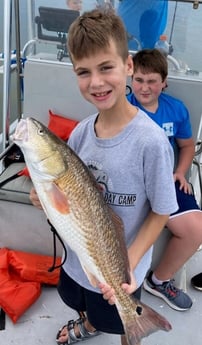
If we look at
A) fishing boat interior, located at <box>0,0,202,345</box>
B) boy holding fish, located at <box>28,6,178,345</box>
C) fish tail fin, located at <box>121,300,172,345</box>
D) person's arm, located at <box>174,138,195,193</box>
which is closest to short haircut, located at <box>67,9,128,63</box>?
boy holding fish, located at <box>28,6,178,345</box>

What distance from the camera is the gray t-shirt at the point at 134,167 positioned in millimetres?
1104

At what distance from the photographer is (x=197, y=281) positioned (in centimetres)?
209

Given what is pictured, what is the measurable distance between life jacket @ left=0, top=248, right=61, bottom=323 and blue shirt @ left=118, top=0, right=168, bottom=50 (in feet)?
5.14

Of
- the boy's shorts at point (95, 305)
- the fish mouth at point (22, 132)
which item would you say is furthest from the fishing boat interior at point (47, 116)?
the fish mouth at point (22, 132)

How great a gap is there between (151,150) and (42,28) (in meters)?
2.17

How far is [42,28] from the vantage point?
2.89m

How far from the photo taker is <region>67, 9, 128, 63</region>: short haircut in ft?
3.51

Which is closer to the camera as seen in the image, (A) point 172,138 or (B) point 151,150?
(B) point 151,150

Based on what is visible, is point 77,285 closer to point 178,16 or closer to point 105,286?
point 105,286

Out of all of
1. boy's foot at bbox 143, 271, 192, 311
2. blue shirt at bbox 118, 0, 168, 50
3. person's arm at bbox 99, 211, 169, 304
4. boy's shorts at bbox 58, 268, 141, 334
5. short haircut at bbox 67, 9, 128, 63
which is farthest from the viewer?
blue shirt at bbox 118, 0, 168, 50

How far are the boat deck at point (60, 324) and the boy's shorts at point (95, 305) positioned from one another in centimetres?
39

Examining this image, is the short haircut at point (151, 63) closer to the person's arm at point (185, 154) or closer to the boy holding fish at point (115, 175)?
the person's arm at point (185, 154)

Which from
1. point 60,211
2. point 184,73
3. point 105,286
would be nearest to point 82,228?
point 60,211

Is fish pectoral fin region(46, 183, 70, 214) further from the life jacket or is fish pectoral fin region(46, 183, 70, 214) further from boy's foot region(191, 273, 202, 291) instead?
boy's foot region(191, 273, 202, 291)
